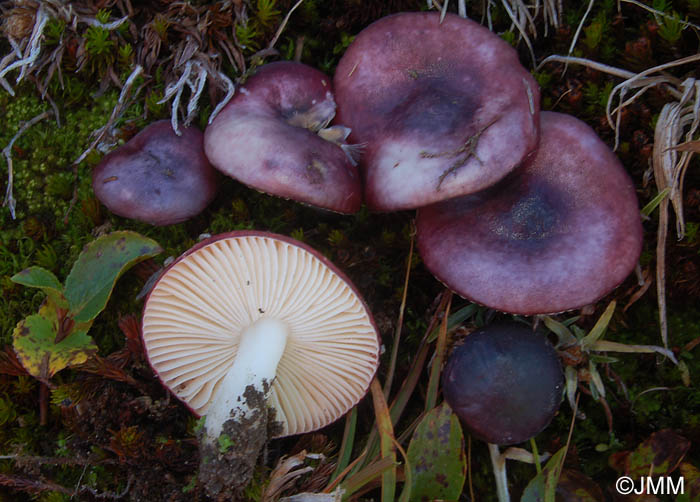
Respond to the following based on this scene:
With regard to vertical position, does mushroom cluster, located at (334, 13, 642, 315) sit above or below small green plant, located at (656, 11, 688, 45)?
below

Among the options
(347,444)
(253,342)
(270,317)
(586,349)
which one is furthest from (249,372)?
(586,349)

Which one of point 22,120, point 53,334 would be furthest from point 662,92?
point 22,120

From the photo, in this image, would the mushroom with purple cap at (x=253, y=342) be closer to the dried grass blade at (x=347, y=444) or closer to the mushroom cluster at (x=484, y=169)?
the dried grass blade at (x=347, y=444)

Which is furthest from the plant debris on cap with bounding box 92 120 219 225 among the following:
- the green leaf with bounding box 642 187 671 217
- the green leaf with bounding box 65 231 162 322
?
the green leaf with bounding box 642 187 671 217

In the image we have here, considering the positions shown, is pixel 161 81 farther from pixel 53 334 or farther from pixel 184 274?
pixel 53 334

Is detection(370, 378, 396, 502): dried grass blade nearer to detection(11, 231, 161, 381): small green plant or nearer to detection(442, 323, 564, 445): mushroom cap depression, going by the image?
detection(442, 323, 564, 445): mushroom cap depression

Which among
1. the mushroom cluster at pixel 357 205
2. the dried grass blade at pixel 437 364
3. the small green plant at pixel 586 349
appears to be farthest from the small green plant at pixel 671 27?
the dried grass blade at pixel 437 364

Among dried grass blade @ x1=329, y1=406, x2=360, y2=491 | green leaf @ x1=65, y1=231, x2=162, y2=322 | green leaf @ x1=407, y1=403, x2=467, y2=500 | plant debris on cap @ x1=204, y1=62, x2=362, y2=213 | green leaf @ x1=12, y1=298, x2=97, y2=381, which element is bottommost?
dried grass blade @ x1=329, y1=406, x2=360, y2=491

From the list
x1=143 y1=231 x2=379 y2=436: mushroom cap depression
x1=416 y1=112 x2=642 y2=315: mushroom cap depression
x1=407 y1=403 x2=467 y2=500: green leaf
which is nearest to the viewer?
x1=143 y1=231 x2=379 y2=436: mushroom cap depression
